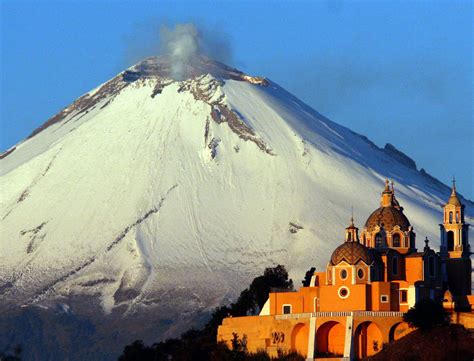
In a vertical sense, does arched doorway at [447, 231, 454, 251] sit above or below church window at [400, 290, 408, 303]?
above

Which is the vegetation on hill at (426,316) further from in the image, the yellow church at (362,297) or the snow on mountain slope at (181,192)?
the snow on mountain slope at (181,192)

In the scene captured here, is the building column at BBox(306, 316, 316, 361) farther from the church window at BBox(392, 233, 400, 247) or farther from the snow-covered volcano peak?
the snow-covered volcano peak

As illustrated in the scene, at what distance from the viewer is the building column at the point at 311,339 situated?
95125 mm

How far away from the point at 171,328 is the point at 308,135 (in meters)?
41.1

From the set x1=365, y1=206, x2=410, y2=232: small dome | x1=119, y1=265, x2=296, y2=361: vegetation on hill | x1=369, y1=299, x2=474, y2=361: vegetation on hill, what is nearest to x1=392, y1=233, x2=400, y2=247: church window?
x1=365, y1=206, x2=410, y2=232: small dome

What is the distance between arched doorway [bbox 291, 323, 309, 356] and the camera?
96.8 m

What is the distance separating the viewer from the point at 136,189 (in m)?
172

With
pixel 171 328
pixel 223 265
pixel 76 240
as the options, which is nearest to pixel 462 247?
pixel 171 328

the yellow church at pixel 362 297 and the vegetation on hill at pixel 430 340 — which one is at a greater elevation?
the yellow church at pixel 362 297

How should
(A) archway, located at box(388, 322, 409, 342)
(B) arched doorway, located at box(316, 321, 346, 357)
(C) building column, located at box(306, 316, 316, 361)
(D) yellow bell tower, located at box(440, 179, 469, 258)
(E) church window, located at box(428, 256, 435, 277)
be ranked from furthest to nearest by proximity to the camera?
(D) yellow bell tower, located at box(440, 179, 469, 258)
(E) church window, located at box(428, 256, 435, 277)
(B) arched doorway, located at box(316, 321, 346, 357)
(C) building column, located at box(306, 316, 316, 361)
(A) archway, located at box(388, 322, 409, 342)

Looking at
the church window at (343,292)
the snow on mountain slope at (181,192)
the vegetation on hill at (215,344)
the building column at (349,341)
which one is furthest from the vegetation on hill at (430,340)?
the snow on mountain slope at (181,192)

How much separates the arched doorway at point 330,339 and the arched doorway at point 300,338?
3.11 feet

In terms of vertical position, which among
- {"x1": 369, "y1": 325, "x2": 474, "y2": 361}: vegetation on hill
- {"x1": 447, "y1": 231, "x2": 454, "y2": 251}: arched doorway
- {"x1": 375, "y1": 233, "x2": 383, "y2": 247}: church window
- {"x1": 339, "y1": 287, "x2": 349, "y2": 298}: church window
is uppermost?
{"x1": 447, "y1": 231, "x2": 454, "y2": 251}: arched doorway

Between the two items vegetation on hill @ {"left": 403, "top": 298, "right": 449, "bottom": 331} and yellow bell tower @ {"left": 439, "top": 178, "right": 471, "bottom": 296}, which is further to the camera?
yellow bell tower @ {"left": 439, "top": 178, "right": 471, "bottom": 296}
